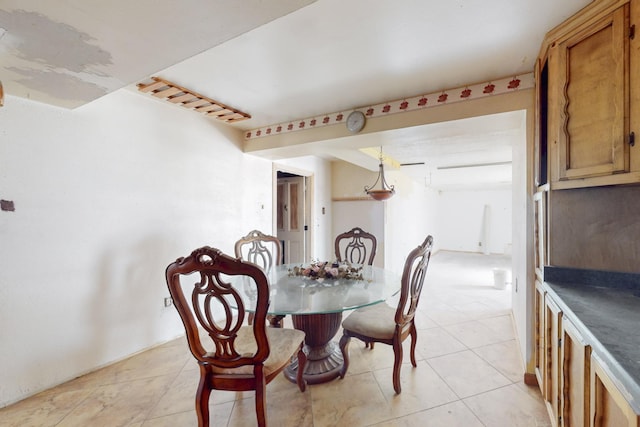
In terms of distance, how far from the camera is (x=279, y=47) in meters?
1.68

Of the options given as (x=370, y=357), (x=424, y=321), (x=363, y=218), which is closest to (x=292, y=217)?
(x=363, y=218)

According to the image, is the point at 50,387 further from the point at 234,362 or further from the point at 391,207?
the point at 391,207

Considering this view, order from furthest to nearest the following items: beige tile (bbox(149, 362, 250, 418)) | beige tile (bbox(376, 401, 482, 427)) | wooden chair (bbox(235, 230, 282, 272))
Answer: wooden chair (bbox(235, 230, 282, 272)), beige tile (bbox(149, 362, 250, 418)), beige tile (bbox(376, 401, 482, 427))

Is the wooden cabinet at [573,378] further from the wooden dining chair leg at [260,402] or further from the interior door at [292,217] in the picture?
the interior door at [292,217]

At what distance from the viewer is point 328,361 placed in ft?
6.99

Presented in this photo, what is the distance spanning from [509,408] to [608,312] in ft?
3.37

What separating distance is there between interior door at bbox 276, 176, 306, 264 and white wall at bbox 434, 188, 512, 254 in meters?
6.06

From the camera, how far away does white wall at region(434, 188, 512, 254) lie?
27.0 feet

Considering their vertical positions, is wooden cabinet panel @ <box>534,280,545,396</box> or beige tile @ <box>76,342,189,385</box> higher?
wooden cabinet panel @ <box>534,280,545,396</box>

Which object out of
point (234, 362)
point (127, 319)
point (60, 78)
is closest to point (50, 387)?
point (127, 319)

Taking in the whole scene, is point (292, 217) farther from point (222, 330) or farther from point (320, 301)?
point (222, 330)

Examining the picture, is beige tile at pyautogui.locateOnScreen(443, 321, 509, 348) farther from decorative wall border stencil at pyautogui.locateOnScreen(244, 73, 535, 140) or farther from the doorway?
the doorway

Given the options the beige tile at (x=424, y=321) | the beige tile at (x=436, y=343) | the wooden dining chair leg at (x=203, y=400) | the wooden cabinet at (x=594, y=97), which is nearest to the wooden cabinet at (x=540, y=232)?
the wooden cabinet at (x=594, y=97)

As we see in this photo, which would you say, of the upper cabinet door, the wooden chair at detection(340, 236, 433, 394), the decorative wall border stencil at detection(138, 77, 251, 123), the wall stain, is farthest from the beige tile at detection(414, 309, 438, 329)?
the wall stain
